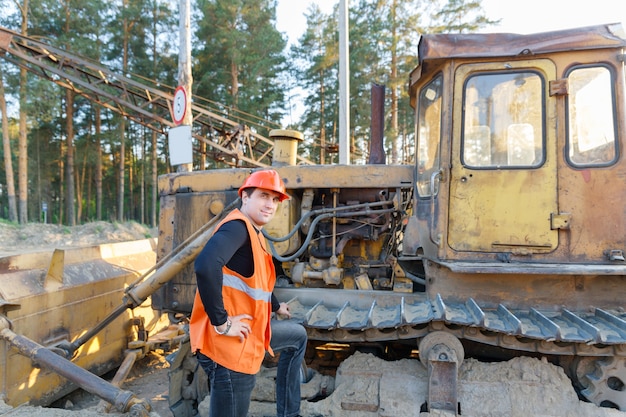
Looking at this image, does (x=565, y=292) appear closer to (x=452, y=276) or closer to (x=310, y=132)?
(x=452, y=276)

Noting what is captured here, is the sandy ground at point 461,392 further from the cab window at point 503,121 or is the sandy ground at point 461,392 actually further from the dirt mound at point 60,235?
the dirt mound at point 60,235

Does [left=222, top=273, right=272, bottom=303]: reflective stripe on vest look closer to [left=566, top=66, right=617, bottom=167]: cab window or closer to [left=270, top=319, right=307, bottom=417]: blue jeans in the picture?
[left=270, top=319, right=307, bottom=417]: blue jeans

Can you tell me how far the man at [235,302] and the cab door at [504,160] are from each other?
148 cm

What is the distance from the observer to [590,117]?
2.98m

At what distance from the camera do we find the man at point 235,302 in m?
2.05

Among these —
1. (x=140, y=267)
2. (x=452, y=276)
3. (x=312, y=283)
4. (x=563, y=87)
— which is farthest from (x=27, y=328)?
(x=563, y=87)

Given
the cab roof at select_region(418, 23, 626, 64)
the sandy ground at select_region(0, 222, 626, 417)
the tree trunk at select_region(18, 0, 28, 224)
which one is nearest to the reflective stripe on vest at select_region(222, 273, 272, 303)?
the sandy ground at select_region(0, 222, 626, 417)

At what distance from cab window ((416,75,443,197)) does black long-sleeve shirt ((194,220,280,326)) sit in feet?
5.39

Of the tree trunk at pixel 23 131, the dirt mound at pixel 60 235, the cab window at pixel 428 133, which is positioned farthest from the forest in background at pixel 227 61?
the cab window at pixel 428 133

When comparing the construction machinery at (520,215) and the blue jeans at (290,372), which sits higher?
the construction machinery at (520,215)

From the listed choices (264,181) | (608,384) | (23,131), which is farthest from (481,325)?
(23,131)

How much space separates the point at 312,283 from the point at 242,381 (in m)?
1.77

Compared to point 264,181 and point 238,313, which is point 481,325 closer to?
point 238,313

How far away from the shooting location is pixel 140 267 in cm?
571
